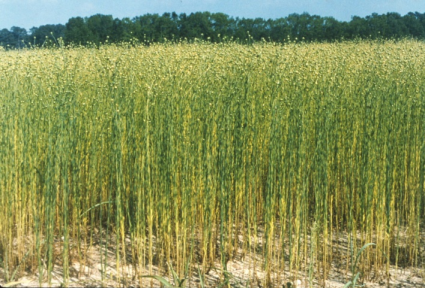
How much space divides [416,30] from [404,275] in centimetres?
1879

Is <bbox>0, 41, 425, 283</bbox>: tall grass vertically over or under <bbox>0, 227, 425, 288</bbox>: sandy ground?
over

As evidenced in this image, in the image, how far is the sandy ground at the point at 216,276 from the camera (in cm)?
305

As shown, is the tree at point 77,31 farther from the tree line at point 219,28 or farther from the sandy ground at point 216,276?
the sandy ground at point 216,276

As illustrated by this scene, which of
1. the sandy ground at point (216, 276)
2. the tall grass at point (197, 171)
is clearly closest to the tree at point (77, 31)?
the tall grass at point (197, 171)

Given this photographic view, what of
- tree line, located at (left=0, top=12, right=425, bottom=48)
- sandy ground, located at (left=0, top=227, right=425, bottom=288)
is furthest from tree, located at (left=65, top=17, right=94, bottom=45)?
sandy ground, located at (left=0, top=227, right=425, bottom=288)

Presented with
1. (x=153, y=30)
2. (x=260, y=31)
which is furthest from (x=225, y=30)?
(x=153, y=30)

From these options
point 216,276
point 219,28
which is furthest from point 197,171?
point 219,28

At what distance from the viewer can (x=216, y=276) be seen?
326 cm

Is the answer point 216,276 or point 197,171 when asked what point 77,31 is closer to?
point 197,171

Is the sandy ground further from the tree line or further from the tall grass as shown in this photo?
A: the tree line

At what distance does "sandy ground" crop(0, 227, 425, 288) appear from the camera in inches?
120

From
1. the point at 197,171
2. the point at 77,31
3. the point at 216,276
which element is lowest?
the point at 216,276

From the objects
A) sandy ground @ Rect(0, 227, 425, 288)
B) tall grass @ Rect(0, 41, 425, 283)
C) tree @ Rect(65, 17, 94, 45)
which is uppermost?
tree @ Rect(65, 17, 94, 45)

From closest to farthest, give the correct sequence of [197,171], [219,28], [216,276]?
[216,276] → [197,171] → [219,28]
